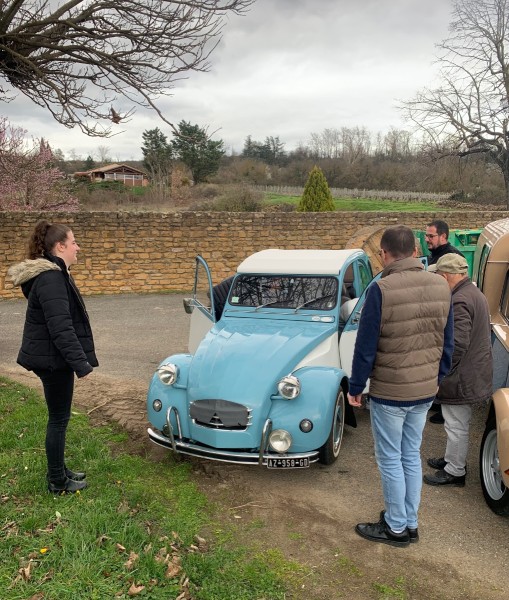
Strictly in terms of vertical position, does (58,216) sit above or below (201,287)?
above

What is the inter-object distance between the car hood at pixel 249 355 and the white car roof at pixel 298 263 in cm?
62

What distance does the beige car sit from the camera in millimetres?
3410

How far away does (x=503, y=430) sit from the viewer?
332 centimetres

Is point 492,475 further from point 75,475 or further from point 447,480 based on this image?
point 75,475

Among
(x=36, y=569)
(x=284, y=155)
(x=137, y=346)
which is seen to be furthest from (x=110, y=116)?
(x=284, y=155)

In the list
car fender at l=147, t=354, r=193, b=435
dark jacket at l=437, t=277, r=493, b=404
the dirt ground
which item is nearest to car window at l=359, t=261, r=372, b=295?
the dirt ground

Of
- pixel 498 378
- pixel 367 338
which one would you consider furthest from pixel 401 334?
pixel 498 378

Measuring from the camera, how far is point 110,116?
6.67 m

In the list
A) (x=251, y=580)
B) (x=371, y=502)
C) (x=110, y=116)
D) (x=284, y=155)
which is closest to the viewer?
(x=251, y=580)

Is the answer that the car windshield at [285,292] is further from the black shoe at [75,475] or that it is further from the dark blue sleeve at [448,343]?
the black shoe at [75,475]

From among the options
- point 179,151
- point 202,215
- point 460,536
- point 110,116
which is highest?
point 179,151

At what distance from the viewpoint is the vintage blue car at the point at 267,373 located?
389 centimetres

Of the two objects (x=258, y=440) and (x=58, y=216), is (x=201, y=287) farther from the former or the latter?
(x=258, y=440)

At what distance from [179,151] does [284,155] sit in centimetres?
2929
